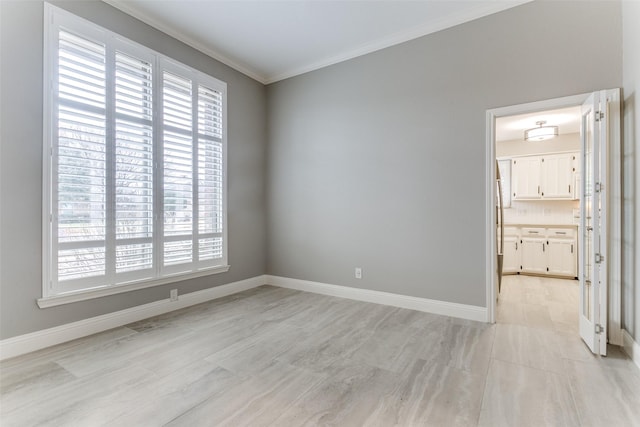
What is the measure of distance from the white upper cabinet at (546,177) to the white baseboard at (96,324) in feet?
19.8

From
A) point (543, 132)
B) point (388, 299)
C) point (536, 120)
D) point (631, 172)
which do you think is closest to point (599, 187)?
point (631, 172)

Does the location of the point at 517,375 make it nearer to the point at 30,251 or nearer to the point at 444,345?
the point at 444,345

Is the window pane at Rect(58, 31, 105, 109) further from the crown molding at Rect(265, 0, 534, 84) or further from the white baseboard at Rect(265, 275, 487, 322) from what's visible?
the white baseboard at Rect(265, 275, 487, 322)

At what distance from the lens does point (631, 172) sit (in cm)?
237

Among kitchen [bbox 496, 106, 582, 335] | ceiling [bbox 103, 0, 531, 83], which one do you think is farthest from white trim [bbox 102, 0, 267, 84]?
kitchen [bbox 496, 106, 582, 335]

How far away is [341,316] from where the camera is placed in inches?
129

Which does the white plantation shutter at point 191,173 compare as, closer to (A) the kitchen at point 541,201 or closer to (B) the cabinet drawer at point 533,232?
(A) the kitchen at point 541,201

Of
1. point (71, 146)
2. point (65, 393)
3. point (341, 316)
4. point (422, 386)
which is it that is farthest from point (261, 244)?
point (422, 386)

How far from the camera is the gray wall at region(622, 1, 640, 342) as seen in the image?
88.8 inches

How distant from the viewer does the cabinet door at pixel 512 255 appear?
18.6 ft

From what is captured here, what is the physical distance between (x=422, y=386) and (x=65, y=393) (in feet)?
7.67

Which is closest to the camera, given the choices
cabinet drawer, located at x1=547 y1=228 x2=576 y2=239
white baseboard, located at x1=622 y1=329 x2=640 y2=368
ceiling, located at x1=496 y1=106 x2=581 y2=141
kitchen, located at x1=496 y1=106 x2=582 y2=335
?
white baseboard, located at x1=622 y1=329 x2=640 y2=368

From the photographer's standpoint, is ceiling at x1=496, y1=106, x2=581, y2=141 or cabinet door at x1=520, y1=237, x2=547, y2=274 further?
cabinet door at x1=520, y1=237, x2=547, y2=274

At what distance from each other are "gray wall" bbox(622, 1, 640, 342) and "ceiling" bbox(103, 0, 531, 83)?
99 centimetres
